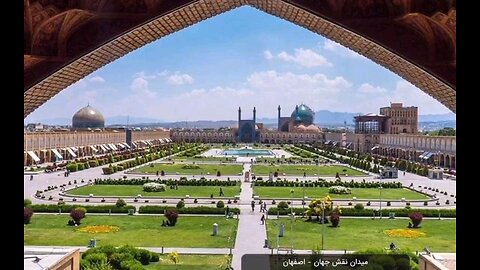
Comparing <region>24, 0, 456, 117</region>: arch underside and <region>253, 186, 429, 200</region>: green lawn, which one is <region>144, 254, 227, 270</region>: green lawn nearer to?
<region>24, 0, 456, 117</region>: arch underside

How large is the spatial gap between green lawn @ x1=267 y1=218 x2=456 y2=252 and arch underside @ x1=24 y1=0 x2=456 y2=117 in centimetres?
639

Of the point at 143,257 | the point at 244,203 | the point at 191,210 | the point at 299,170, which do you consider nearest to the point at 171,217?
the point at 191,210

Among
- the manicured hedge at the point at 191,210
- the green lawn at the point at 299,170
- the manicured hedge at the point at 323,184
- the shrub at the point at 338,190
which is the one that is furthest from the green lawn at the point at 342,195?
the green lawn at the point at 299,170

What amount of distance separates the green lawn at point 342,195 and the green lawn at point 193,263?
7478mm

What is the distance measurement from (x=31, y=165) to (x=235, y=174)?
11631 millimetres

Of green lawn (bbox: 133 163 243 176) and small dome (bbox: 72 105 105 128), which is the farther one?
small dome (bbox: 72 105 105 128)

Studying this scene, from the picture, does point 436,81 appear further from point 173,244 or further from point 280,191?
point 280,191

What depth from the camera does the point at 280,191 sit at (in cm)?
1788

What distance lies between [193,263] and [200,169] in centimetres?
1771

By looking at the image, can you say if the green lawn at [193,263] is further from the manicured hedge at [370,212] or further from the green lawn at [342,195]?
the green lawn at [342,195]

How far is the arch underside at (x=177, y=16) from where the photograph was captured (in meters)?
3.56

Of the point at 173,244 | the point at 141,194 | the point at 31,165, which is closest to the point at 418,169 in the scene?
the point at 141,194

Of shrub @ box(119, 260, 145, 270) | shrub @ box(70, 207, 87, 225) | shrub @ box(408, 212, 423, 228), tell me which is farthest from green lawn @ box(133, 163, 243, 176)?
shrub @ box(119, 260, 145, 270)

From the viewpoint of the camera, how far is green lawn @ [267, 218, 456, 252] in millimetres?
10102
